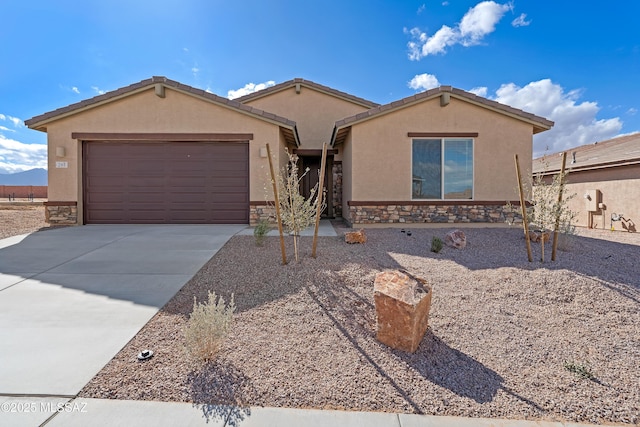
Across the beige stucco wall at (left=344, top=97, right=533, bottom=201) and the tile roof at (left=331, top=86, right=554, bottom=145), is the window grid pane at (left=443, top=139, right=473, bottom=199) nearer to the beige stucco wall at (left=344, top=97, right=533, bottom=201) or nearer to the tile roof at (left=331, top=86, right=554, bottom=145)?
the beige stucco wall at (left=344, top=97, right=533, bottom=201)

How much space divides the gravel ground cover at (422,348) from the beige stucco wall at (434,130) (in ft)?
13.5

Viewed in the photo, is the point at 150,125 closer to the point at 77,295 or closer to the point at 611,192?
the point at 77,295

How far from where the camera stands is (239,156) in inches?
368

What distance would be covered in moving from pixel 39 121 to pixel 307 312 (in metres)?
10.3

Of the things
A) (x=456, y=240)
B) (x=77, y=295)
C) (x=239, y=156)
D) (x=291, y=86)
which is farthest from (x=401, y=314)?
(x=291, y=86)

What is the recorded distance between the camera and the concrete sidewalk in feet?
6.40

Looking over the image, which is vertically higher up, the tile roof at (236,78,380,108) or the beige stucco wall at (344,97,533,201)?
the tile roof at (236,78,380,108)

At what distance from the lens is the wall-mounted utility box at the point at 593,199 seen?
11.4 metres

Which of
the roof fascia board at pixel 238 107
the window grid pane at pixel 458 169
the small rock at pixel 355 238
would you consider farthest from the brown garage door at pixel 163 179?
the window grid pane at pixel 458 169

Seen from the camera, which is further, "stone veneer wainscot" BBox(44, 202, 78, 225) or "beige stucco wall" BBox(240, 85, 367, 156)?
"beige stucco wall" BBox(240, 85, 367, 156)

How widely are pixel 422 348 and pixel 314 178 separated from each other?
1013cm

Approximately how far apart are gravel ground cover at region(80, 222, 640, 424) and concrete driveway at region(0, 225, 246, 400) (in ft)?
0.86

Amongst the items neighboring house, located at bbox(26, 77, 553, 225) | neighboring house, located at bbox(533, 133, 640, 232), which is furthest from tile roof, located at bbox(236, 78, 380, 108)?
neighboring house, located at bbox(533, 133, 640, 232)

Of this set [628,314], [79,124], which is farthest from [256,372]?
[79,124]
